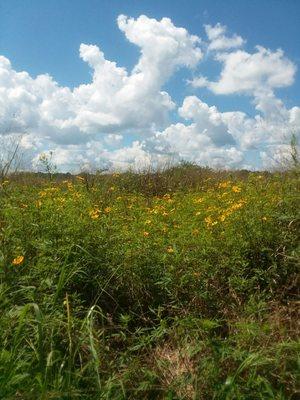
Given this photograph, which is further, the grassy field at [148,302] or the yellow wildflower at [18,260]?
the yellow wildflower at [18,260]

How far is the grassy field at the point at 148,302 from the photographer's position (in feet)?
8.12

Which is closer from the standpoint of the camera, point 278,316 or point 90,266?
point 278,316

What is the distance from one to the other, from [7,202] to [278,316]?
244 cm

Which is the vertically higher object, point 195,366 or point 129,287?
point 129,287

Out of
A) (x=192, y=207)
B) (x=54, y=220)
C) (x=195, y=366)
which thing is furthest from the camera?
(x=192, y=207)

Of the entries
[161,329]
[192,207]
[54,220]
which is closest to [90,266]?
[54,220]

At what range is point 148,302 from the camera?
3.48m

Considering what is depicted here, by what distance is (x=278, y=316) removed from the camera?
9.78ft

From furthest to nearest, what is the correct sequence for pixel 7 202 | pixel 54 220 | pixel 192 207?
pixel 192 207 < pixel 7 202 < pixel 54 220

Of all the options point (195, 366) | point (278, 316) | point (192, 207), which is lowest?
point (195, 366)

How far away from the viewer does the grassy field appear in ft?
8.12

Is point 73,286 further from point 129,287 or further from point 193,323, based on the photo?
point 193,323

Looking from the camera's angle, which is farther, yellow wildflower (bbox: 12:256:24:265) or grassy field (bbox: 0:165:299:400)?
yellow wildflower (bbox: 12:256:24:265)

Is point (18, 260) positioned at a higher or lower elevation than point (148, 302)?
higher
